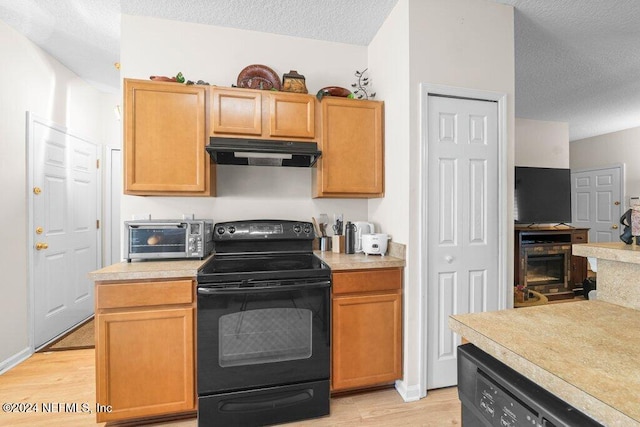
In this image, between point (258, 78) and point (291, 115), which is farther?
point (258, 78)

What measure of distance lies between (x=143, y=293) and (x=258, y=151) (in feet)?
3.63

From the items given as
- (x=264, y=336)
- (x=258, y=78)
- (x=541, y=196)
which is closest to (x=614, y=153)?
(x=541, y=196)

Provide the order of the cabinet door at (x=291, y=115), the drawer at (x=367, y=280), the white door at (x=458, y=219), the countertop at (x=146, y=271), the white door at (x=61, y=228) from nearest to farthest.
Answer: the countertop at (x=146, y=271), the drawer at (x=367, y=280), the white door at (x=458, y=219), the cabinet door at (x=291, y=115), the white door at (x=61, y=228)

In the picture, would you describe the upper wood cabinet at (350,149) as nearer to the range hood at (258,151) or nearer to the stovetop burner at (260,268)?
the range hood at (258,151)

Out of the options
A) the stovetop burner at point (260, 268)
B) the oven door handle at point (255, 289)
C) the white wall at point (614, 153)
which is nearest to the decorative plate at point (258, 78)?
the stovetop burner at point (260, 268)

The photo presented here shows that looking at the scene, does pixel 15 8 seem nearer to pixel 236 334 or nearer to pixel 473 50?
pixel 236 334

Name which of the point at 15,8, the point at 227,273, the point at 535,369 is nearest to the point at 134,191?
the point at 227,273

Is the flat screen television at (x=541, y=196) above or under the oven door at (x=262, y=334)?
above

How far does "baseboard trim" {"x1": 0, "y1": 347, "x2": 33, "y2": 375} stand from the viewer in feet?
7.34

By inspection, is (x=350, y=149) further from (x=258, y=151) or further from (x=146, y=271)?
(x=146, y=271)

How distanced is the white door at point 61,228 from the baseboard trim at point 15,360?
113 millimetres

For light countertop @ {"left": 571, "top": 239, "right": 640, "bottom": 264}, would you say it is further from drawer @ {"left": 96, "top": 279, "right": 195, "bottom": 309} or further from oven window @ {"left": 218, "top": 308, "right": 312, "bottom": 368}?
drawer @ {"left": 96, "top": 279, "right": 195, "bottom": 309}

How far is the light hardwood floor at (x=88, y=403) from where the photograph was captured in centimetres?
174

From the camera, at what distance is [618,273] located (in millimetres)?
1013
